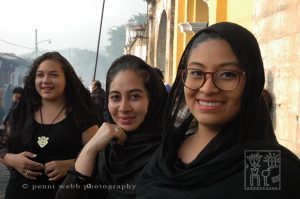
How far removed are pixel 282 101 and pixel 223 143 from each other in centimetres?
271

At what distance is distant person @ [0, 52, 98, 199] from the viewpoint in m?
2.73

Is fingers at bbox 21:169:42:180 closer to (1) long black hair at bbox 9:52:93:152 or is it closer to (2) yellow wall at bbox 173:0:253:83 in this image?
(1) long black hair at bbox 9:52:93:152

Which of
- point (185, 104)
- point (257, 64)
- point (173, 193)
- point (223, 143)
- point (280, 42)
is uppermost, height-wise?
point (280, 42)

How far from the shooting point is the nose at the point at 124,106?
2.06 m

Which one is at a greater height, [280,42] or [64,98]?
[280,42]

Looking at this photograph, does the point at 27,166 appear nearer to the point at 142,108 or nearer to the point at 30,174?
the point at 30,174

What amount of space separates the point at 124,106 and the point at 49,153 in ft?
3.16

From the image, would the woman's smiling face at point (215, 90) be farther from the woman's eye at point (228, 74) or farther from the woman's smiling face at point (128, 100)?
the woman's smiling face at point (128, 100)

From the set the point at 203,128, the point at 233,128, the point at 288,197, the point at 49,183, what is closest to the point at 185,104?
the point at 203,128

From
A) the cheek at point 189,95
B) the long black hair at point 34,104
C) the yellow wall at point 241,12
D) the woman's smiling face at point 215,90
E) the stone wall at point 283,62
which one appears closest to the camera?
the woman's smiling face at point 215,90

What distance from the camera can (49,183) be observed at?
2746 millimetres

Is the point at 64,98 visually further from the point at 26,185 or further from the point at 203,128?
the point at 203,128

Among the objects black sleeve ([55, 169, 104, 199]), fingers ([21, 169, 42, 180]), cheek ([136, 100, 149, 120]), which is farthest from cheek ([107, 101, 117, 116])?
fingers ([21, 169, 42, 180])

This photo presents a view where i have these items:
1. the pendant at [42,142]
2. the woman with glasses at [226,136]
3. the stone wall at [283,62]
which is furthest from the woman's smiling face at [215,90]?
the stone wall at [283,62]
